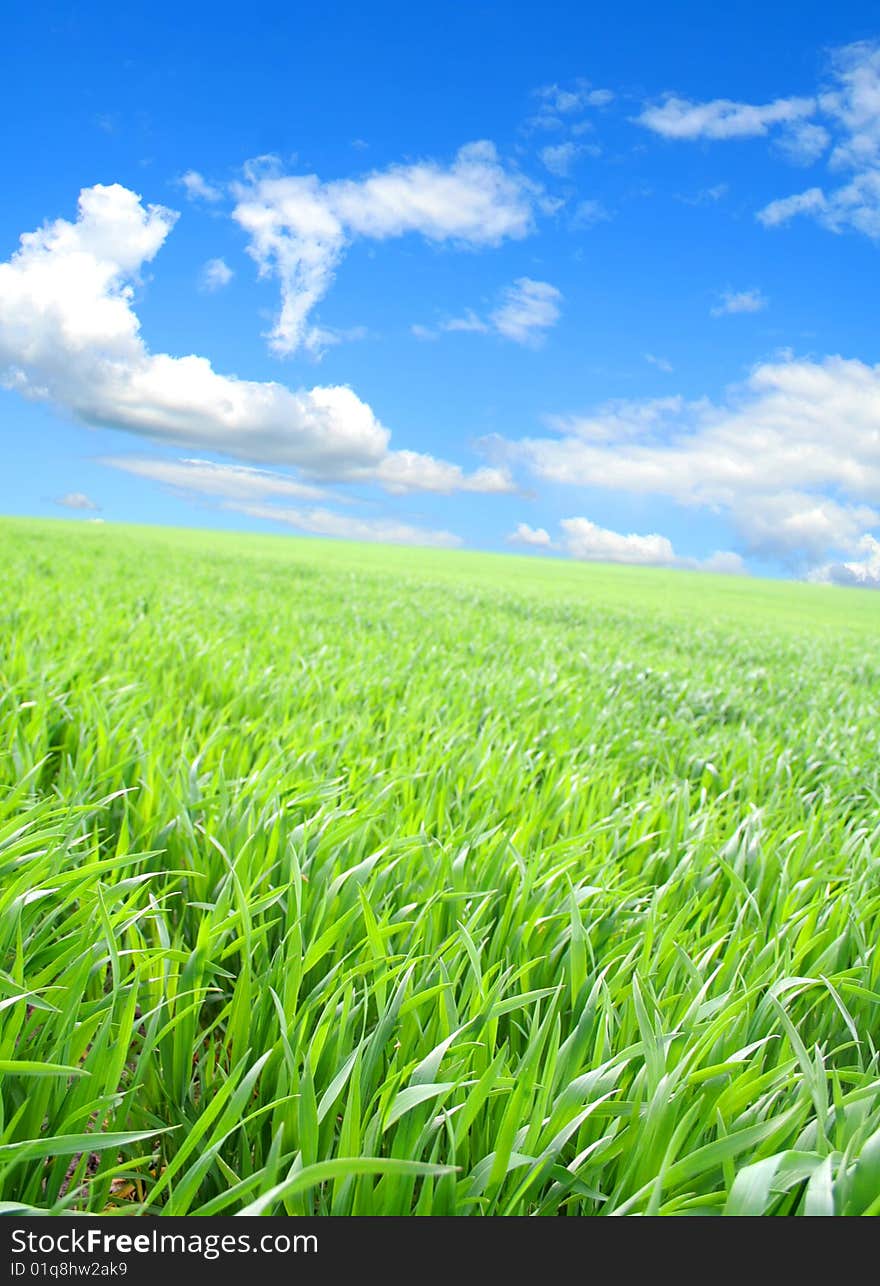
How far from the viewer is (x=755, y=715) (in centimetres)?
589

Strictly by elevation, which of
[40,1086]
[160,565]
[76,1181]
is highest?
[160,565]

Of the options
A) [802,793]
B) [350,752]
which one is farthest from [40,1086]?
[802,793]

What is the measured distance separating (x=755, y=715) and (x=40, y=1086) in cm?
569

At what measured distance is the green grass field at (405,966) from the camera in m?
1.06

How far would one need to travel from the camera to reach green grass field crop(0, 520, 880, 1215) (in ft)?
3.48

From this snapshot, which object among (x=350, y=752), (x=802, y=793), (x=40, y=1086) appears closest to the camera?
(x=40, y=1086)

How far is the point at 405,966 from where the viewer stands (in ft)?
4.50

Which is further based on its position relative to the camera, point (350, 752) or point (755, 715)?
point (755, 715)

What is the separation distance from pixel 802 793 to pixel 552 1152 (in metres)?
3.46
